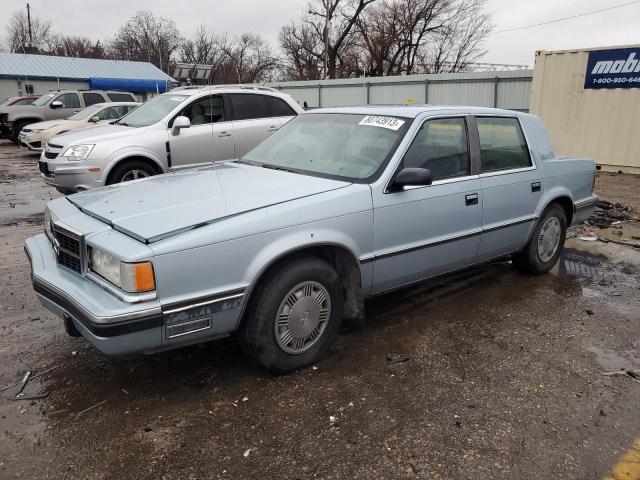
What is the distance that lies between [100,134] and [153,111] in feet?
2.94

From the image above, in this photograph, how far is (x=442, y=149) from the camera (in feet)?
13.6

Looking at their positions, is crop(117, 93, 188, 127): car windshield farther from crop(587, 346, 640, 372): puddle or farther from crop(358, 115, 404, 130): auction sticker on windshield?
crop(587, 346, 640, 372): puddle

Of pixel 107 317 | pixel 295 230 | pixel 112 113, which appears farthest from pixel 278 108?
pixel 112 113

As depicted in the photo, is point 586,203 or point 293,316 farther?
point 586,203

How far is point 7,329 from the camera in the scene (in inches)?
157

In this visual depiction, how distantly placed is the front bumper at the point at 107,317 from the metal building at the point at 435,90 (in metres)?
14.5

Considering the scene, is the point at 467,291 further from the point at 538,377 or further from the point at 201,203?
the point at 201,203

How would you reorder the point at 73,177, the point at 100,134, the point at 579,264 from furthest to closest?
the point at 100,134 → the point at 73,177 → the point at 579,264

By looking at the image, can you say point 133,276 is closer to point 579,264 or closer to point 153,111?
point 579,264

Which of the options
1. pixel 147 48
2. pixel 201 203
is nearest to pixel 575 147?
pixel 201 203

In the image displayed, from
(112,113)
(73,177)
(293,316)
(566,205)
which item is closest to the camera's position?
(293,316)

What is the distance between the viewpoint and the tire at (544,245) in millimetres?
5117

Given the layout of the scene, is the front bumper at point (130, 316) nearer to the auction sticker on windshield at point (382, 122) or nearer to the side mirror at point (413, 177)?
the side mirror at point (413, 177)

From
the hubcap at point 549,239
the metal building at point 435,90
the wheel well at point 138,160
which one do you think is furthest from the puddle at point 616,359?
the metal building at point 435,90
